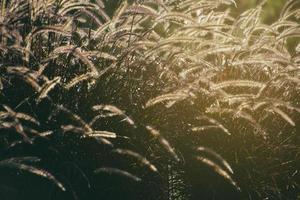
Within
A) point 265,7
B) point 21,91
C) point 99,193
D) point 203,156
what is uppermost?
point 265,7

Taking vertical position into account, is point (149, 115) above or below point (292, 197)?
above

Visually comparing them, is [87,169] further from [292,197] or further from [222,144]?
[292,197]

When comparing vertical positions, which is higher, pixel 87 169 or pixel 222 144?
pixel 222 144

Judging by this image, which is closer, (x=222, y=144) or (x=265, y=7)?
(x=222, y=144)

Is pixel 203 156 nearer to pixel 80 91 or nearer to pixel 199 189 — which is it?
pixel 199 189

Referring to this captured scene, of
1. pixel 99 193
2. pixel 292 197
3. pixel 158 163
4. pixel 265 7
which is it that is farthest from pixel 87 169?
pixel 265 7

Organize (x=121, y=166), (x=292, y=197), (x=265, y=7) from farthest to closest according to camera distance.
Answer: (x=265, y=7), (x=292, y=197), (x=121, y=166)

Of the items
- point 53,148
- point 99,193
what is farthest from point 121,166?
point 53,148

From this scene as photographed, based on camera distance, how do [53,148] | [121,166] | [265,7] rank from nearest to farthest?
[53,148] < [121,166] < [265,7]

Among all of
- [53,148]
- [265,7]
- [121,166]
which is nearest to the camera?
[53,148]
